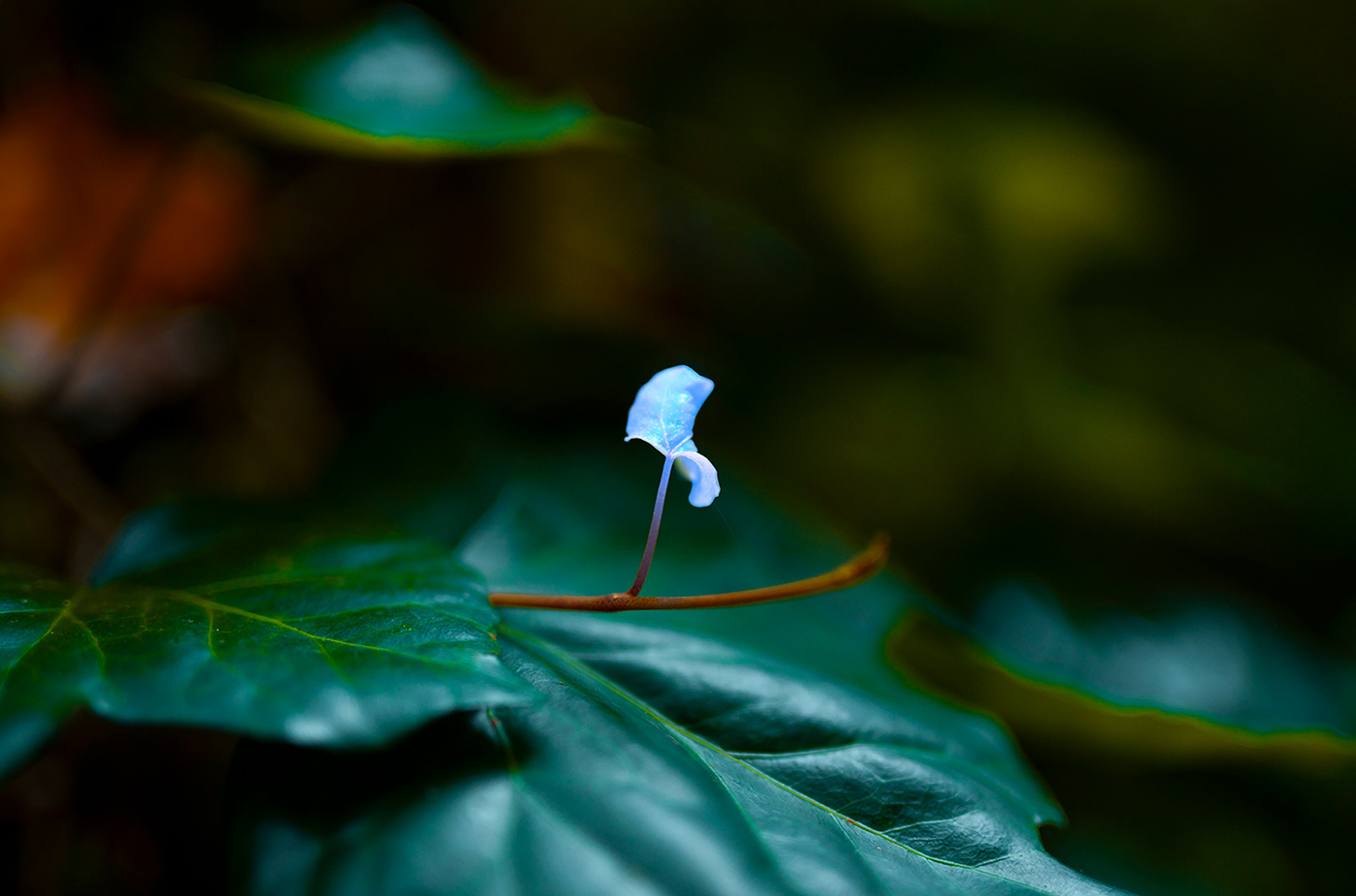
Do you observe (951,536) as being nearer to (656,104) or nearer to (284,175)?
(656,104)

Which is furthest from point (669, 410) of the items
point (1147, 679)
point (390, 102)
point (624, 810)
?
point (1147, 679)

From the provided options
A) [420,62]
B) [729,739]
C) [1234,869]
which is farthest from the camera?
[1234,869]

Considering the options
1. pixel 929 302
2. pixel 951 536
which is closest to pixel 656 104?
pixel 929 302

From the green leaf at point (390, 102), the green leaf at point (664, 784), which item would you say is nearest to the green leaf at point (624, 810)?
the green leaf at point (664, 784)

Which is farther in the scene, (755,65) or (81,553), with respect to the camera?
(755,65)

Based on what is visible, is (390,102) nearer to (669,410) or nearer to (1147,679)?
(669,410)

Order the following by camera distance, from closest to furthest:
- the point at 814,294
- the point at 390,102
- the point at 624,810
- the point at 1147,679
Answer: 1. the point at 624,810
2. the point at 390,102
3. the point at 1147,679
4. the point at 814,294

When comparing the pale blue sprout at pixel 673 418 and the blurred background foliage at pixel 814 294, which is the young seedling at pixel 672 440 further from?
the blurred background foliage at pixel 814 294
